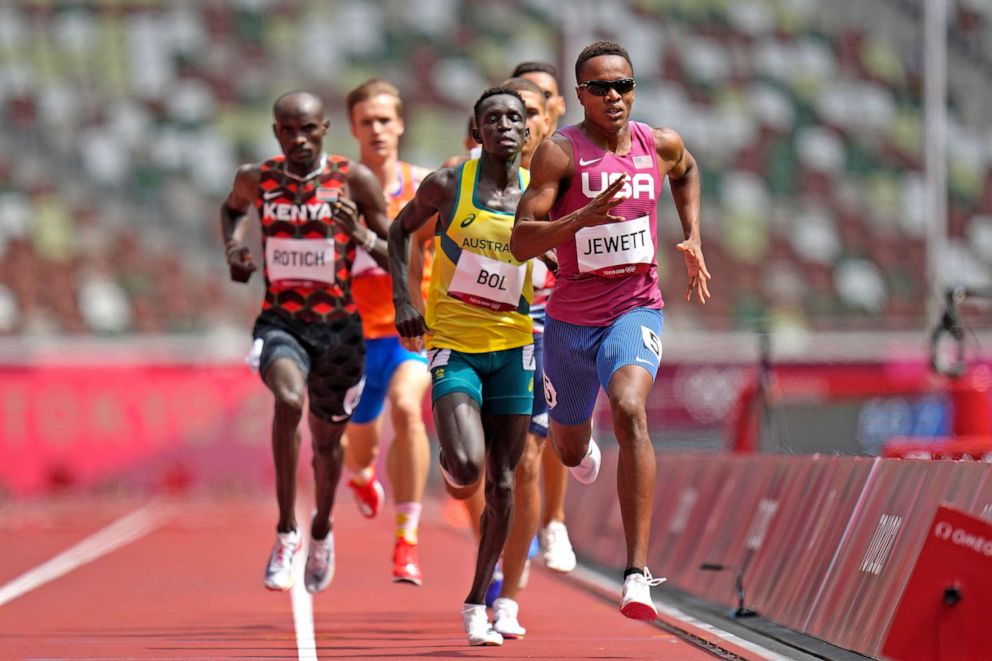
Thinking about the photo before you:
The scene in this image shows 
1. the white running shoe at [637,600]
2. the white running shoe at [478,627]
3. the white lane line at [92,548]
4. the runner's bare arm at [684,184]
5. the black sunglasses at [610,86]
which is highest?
the black sunglasses at [610,86]

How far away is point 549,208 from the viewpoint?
7.69 metres

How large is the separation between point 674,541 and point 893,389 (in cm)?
1063

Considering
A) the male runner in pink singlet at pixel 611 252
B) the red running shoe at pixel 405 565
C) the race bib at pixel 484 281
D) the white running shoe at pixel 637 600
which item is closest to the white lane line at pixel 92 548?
the red running shoe at pixel 405 565

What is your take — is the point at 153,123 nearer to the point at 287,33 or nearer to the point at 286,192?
the point at 287,33

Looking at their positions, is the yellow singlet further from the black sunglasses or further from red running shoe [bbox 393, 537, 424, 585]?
red running shoe [bbox 393, 537, 424, 585]

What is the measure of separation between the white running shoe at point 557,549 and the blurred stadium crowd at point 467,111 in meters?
18.2

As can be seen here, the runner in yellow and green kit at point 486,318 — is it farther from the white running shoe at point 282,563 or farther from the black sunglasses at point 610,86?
the white running shoe at point 282,563

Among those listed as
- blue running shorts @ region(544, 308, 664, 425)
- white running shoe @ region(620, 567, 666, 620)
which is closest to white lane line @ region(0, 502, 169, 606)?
blue running shorts @ region(544, 308, 664, 425)

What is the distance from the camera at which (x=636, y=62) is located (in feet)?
103

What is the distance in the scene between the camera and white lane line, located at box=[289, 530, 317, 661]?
8273mm

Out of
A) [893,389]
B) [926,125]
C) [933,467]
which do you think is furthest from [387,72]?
[933,467]

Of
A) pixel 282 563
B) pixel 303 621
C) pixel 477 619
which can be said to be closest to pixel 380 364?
pixel 303 621

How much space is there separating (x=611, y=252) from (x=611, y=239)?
56mm

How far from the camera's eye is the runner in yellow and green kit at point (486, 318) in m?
8.08
